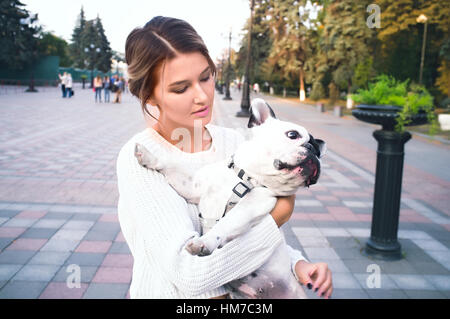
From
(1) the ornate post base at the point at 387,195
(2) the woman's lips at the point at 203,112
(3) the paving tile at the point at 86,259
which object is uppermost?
(2) the woman's lips at the point at 203,112

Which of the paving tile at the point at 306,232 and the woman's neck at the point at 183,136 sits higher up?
the woman's neck at the point at 183,136

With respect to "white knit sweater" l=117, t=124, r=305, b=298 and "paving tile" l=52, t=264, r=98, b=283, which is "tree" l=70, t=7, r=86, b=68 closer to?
"paving tile" l=52, t=264, r=98, b=283

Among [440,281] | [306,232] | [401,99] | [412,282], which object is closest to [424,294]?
[412,282]

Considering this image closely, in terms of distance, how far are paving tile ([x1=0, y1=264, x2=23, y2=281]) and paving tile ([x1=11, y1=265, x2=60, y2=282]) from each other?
0.17ft

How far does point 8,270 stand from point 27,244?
2.16ft

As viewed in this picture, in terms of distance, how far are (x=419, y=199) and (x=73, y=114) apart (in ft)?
52.8

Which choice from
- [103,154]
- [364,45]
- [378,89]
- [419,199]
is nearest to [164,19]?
[378,89]

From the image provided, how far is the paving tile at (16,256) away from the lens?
14.1 feet

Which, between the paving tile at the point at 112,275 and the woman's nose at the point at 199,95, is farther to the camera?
the paving tile at the point at 112,275

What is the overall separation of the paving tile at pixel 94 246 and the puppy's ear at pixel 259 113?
3.88 metres

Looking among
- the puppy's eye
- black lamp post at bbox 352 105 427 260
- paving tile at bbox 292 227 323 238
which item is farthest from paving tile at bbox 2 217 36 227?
the puppy's eye

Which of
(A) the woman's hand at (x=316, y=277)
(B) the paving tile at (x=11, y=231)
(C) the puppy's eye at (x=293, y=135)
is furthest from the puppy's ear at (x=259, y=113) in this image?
(B) the paving tile at (x=11, y=231)

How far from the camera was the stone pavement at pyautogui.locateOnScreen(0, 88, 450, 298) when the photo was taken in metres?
4.02

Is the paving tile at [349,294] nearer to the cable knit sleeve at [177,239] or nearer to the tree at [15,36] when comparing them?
the cable knit sleeve at [177,239]
